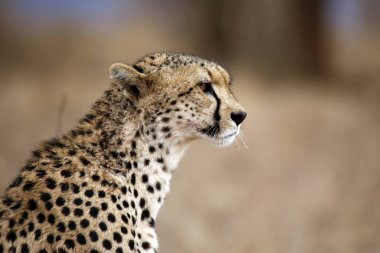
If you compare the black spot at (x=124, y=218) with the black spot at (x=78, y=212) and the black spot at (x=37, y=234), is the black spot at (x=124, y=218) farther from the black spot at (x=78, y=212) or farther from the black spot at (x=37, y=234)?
the black spot at (x=37, y=234)

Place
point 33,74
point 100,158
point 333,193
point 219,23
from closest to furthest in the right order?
point 100,158, point 333,193, point 33,74, point 219,23

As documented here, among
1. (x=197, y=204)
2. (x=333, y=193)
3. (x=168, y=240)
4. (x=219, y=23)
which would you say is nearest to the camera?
(x=168, y=240)

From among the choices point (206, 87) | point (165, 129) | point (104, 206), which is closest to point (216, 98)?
point (206, 87)

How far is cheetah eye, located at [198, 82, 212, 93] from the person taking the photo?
3276mm

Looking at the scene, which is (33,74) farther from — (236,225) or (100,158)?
(100,158)

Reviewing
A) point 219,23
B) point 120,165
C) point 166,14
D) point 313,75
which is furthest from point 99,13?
point 120,165

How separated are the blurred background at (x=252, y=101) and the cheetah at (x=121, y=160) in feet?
6.37

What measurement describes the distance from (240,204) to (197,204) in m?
0.35

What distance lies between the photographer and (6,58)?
10242 mm

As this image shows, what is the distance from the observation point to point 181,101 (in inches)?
127

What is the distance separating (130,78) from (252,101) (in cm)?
599

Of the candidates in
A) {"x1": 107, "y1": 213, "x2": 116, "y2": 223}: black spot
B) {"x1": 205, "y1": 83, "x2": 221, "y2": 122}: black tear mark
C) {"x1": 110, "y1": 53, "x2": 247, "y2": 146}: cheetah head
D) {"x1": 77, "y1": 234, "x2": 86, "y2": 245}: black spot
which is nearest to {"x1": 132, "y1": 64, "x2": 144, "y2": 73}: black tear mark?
{"x1": 110, "y1": 53, "x2": 247, "y2": 146}: cheetah head

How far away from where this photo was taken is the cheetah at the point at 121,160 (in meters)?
2.93

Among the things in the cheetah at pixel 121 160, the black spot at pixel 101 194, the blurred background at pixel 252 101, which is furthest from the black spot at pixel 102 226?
the blurred background at pixel 252 101
